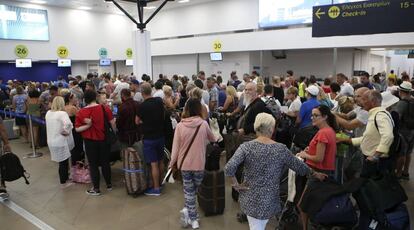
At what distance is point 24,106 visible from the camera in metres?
7.88

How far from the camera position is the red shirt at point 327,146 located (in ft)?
9.57

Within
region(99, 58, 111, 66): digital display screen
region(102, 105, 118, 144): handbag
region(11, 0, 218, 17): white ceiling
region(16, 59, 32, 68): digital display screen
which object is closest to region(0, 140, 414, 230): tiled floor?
region(102, 105, 118, 144): handbag

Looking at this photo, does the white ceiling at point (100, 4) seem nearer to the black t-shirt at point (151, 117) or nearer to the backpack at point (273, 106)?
the backpack at point (273, 106)

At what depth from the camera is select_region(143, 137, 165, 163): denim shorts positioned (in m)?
4.39

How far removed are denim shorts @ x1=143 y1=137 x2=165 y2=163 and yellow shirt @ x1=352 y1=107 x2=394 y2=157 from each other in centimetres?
252

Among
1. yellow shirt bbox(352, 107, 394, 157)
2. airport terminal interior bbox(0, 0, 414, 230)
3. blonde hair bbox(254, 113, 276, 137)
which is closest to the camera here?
blonde hair bbox(254, 113, 276, 137)

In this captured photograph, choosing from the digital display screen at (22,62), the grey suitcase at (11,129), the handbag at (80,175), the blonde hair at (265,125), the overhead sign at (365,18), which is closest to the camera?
the blonde hair at (265,125)

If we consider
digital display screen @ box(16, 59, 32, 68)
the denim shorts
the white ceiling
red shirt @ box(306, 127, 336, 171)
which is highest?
the white ceiling

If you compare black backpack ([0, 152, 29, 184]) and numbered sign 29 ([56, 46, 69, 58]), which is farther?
numbered sign 29 ([56, 46, 69, 58])

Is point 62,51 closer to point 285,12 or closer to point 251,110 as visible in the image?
point 285,12

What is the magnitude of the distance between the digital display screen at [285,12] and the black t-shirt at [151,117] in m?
9.74

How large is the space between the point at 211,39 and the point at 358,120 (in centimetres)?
1308

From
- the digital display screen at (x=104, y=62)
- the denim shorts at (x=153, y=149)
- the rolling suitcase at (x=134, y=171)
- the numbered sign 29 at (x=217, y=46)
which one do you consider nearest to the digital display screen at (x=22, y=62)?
the digital display screen at (x=104, y=62)

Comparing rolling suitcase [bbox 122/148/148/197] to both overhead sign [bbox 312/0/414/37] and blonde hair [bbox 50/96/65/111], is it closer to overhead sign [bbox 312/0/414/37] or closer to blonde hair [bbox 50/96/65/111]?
blonde hair [bbox 50/96/65/111]
